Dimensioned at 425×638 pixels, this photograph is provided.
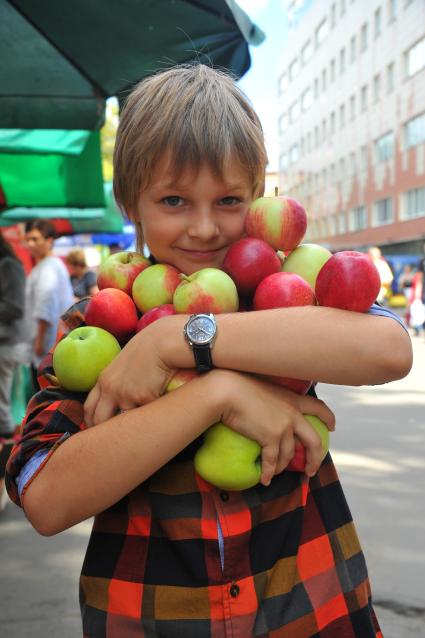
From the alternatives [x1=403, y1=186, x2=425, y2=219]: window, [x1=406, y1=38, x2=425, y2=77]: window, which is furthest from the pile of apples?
[x1=406, y1=38, x2=425, y2=77]: window

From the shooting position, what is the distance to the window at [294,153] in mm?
49625

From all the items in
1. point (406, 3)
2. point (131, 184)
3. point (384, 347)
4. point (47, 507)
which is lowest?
point (47, 507)

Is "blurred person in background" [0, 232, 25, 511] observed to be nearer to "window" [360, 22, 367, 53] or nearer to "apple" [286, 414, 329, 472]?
"apple" [286, 414, 329, 472]

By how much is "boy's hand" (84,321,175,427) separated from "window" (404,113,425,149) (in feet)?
104

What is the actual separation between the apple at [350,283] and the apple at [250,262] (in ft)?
0.51

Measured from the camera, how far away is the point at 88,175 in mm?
5184

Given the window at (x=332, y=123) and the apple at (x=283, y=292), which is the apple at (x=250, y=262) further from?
the window at (x=332, y=123)

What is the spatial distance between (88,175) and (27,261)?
6.52ft

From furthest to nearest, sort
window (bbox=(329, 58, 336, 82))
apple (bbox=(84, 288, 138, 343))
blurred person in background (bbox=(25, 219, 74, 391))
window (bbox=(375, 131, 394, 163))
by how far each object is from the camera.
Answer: window (bbox=(329, 58, 336, 82)) → window (bbox=(375, 131, 394, 163)) → blurred person in background (bbox=(25, 219, 74, 391)) → apple (bbox=(84, 288, 138, 343))

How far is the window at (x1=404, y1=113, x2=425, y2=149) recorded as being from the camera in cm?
2983

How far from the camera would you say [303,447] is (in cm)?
122

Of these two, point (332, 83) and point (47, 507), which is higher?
point (332, 83)

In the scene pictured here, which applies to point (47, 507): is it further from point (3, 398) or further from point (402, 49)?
point (402, 49)

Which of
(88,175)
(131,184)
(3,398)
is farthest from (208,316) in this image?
(88,175)
